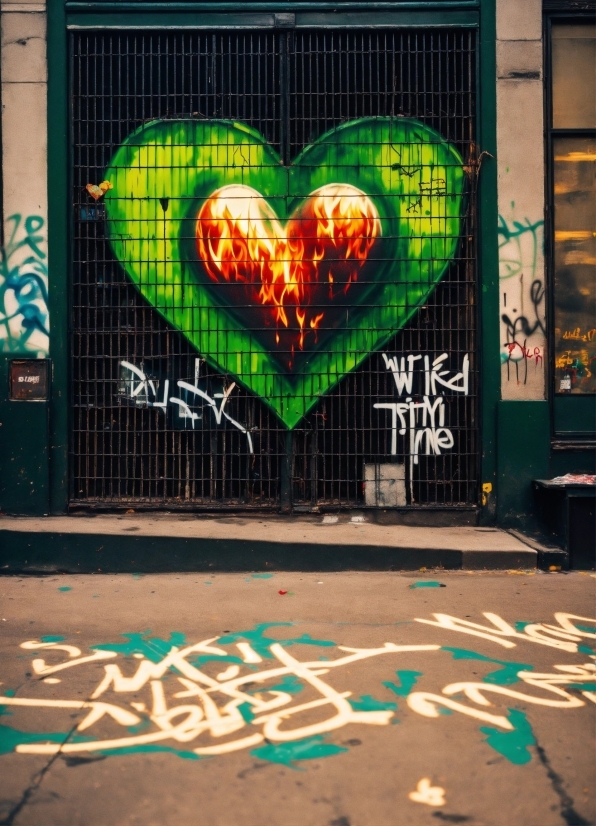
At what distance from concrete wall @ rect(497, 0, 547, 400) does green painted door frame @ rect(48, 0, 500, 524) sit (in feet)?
0.27

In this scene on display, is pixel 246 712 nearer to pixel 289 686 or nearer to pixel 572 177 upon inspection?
pixel 289 686

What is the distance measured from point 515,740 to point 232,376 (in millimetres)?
4788

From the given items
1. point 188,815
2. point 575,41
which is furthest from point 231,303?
point 188,815

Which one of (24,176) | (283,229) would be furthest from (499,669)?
(24,176)

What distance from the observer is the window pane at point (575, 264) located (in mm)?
8000

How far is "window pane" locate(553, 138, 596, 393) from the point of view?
26.2ft

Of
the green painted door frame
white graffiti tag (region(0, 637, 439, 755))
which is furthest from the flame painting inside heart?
white graffiti tag (region(0, 637, 439, 755))

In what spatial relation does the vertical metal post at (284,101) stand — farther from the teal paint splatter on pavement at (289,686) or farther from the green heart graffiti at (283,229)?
the teal paint splatter on pavement at (289,686)

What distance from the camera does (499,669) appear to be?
4.75 meters

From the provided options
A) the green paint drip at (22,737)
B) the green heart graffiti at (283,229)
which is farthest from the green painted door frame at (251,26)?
the green paint drip at (22,737)

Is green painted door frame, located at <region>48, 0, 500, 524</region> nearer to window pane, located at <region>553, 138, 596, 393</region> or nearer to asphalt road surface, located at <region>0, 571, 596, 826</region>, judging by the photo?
window pane, located at <region>553, 138, 596, 393</region>

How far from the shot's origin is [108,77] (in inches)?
318

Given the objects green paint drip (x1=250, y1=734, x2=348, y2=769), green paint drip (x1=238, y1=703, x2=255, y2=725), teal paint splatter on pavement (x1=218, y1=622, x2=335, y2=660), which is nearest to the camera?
green paint drip (x1=250, y1=734, x2=348, y2=769)

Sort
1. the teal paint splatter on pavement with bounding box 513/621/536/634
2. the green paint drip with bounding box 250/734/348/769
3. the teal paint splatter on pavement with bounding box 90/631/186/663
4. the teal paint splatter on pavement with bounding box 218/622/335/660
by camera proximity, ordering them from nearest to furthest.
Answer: the green paint drip with bounding box 250/734/348/769 < the teal paint splatter on pavement with bounding box 90/631/186/663 < the teal paint splatter on pavement with bounding box 218/622/335/660 < the teal paint splatter on pavement with bounding box 513/621/536/634
